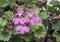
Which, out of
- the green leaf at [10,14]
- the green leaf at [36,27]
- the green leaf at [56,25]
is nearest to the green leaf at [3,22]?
the green leaf at [10,14]

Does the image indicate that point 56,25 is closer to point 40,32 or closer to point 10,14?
point 40,32

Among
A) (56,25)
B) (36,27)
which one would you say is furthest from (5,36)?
(56,25)

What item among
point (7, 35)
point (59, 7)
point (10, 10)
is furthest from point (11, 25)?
point (59, 7)

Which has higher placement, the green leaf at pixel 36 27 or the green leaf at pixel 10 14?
the green leaf at pixel 10 14

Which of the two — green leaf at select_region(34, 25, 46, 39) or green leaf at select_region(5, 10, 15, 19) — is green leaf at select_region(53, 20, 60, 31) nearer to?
green leaf at select_region(34, 25, 46, 39)

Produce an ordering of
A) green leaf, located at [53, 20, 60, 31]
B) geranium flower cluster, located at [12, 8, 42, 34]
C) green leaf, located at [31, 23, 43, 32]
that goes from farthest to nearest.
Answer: green leaf, located at [53, 20, 60, 31]
green leaf, located at [31, 23, 43, 32]
geranium flower cluster, located at [12, 8, 42, 34]

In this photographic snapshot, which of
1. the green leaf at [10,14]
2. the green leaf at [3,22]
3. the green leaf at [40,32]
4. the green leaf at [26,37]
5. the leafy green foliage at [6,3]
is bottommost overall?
the green leaf at [26,37]

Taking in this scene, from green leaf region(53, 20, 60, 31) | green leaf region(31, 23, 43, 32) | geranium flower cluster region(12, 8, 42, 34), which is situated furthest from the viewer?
green leaf region(53, 20, 60, 31)

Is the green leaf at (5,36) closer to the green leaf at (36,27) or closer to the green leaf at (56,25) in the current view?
the green leaf at (36,27)

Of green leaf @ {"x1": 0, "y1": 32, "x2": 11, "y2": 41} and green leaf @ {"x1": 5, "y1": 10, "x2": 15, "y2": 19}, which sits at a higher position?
green leaf @ {"x1": 5, "y1": 10, "x2": 15, "y2": 19}

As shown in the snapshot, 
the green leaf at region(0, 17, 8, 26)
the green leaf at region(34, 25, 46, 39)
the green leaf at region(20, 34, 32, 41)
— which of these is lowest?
the green leaf at region(20, 34, 32, 41)

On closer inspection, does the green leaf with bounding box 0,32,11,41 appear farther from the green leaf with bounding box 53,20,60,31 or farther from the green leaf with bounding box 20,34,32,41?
the green leaf with bounding box 53,20,60,31

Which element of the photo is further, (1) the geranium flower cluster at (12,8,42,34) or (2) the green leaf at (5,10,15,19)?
(2) the green leaf at (5,10,15,19)

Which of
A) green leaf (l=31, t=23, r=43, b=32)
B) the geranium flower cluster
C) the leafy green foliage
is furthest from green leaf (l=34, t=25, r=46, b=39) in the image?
the leafy green foliage
